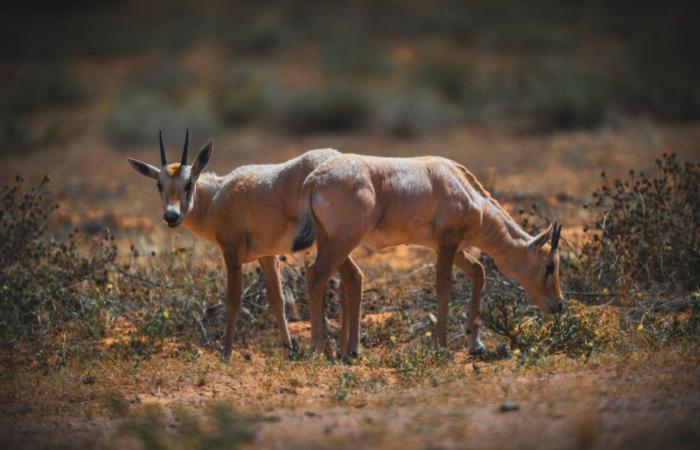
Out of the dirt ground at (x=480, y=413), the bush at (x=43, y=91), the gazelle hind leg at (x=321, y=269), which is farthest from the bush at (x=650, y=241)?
the bush at (x=43, y=91)

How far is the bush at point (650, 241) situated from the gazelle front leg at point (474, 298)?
1467 millimetres

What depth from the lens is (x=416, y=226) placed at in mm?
8984

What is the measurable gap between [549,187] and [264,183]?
730 cm

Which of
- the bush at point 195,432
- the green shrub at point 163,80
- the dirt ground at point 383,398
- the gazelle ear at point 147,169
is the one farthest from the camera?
the green shrub at point 163,80

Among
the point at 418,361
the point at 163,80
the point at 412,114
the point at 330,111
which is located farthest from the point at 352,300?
the point at 163,80

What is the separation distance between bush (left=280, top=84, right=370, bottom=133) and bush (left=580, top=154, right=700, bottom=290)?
14.0m

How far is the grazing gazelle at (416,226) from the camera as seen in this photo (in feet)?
28.2

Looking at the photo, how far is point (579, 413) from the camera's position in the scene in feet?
20.7

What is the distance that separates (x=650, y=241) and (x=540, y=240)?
4.98 ft

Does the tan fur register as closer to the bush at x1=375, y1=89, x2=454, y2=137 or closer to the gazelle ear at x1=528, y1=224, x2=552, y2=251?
the gazelle ear at x1=528, y1=224, x2=552, y2=251

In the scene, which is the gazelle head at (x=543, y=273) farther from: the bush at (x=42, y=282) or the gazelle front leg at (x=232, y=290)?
the bush at (x=42, y=282)

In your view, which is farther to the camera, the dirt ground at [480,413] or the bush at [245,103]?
the bush at [245,103]

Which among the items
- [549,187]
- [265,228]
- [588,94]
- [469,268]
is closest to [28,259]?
[265,228]

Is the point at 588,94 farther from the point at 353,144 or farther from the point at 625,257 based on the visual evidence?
the point at 625,257
